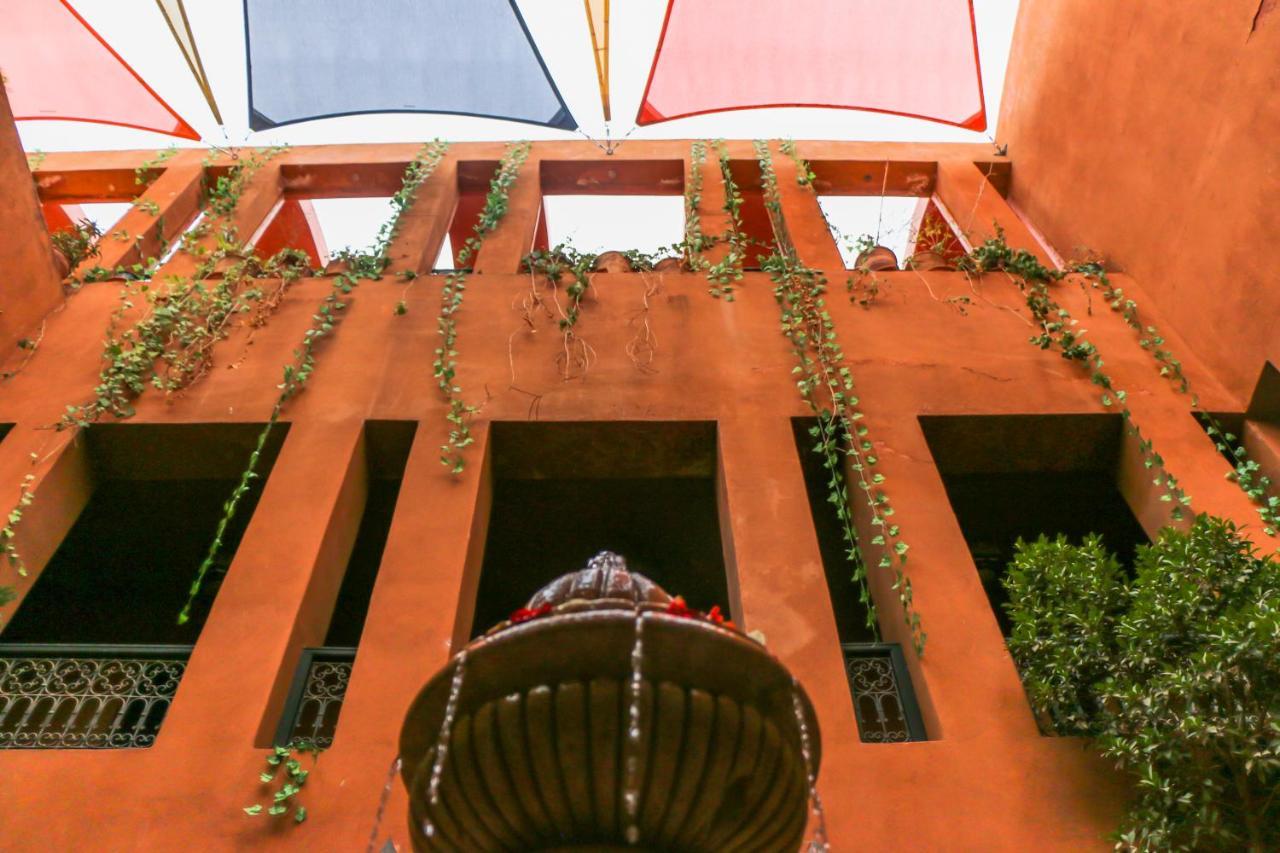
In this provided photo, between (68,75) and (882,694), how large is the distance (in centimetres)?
1036

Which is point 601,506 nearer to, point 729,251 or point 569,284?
point 569,284

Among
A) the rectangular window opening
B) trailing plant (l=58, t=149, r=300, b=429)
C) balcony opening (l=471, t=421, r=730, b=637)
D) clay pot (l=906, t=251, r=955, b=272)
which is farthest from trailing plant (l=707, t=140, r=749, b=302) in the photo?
trailing plant (l=58, t=149, r=300, b=429)

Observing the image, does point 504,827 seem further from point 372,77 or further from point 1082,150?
point 372,77

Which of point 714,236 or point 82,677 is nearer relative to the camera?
point 82,677

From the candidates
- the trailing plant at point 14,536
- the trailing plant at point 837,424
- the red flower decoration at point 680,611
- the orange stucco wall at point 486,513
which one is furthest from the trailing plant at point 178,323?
the red flower decoration at point 680,611

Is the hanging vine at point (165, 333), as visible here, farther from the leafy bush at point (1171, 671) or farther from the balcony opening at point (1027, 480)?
the leafy bush at point (1171, 671)

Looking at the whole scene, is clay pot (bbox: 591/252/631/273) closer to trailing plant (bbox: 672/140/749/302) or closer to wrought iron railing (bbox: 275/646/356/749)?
trailing plant (bbox: 672/140/749/302)

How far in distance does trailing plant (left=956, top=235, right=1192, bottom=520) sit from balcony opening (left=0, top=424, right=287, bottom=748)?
526 centimetres

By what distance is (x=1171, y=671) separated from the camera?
3.66 metres

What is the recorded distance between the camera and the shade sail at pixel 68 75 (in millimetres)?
9617

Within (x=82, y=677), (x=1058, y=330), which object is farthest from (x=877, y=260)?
(x=82, y=677)

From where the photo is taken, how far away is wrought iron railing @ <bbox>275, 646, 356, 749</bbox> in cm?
461

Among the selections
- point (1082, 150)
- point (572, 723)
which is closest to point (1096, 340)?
point (1082, 150)

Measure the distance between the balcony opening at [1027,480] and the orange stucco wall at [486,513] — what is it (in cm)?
17
